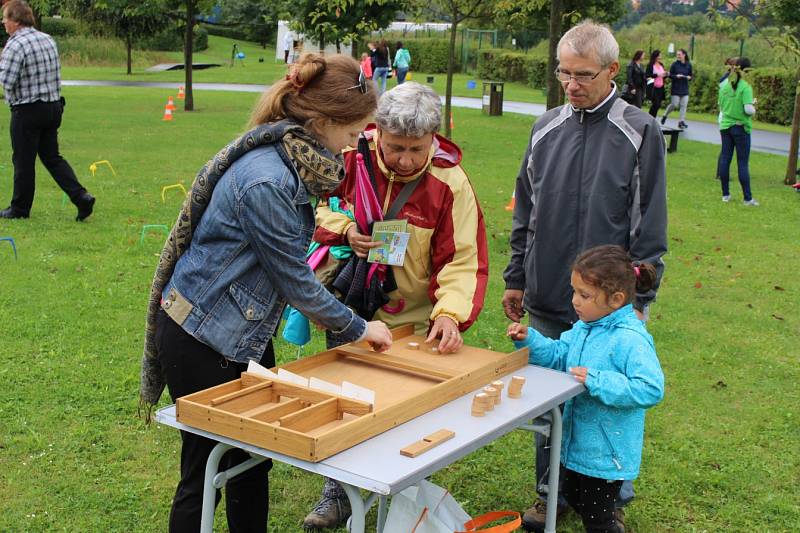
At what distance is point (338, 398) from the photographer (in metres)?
2.74

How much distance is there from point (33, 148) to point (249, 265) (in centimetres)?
723

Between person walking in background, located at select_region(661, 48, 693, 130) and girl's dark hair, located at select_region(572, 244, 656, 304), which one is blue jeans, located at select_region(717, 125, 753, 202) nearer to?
person walking in background, located at select_region(661, 48, 693, 130)

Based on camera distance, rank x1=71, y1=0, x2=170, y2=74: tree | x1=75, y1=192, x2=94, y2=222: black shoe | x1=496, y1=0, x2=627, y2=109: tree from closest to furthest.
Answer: x1=496, y1=0, x2=627, y2=109: tree
x1=75, y1=192, x2=94, y2=222: black shoe
x1=71, y1=0, x2=170, y2=74: tree

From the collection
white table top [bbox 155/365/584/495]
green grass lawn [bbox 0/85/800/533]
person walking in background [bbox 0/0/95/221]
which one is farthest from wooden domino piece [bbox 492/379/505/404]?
person walking in background [bbox 0/0/95/221]

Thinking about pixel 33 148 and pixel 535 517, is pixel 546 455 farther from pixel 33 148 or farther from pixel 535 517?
pixel 33 148

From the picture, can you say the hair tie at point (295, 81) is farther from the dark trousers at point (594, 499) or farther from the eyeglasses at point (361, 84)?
the dark trousers at point (594, 499)

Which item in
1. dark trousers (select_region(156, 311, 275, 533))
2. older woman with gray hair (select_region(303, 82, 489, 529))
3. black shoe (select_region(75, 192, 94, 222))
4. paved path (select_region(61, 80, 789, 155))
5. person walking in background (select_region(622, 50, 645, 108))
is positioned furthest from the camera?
person walking in background (select_region(622, 50, 645, 108))

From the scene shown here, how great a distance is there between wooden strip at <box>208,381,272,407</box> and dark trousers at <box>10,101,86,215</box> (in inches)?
284

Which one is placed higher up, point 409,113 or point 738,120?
point 409,113

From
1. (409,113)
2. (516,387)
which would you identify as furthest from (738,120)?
(516,387)

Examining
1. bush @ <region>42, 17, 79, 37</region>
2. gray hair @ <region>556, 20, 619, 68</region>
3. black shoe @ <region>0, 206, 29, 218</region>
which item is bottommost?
black shoe @ <region>0, 206, 29, 218</region>

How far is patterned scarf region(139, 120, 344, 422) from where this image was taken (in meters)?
2.89

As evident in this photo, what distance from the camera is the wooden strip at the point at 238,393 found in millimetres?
2715

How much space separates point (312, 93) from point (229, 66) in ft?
142
